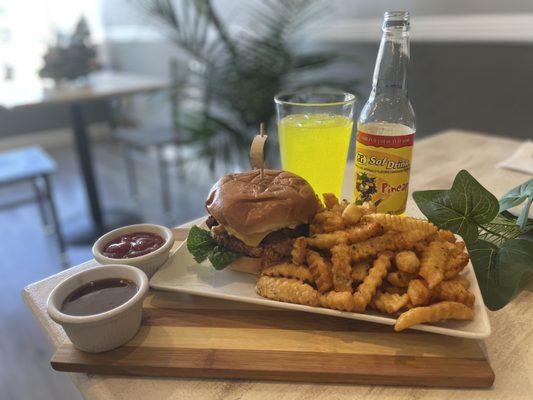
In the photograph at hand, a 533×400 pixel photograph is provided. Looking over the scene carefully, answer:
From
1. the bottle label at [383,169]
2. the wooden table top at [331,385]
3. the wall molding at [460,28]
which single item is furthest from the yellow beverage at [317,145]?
the wall molding at [460,28]

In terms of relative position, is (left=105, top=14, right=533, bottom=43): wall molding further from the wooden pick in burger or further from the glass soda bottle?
the wooden pick in burger

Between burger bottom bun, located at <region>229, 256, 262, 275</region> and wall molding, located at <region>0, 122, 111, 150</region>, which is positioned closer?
burger bottom bun, located at <region>229, 256, 262, 275</region>

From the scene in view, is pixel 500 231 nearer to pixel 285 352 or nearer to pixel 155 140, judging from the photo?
pixel 285 352

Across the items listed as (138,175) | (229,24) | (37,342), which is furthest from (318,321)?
(138,175)

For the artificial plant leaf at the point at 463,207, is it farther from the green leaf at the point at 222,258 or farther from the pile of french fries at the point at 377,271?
the green leaf at the point at 222,258

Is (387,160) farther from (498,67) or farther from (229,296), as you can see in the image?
(498,67)

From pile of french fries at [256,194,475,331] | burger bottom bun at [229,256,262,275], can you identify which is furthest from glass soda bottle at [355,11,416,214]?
burger bottom bun at [229,256,262,275]

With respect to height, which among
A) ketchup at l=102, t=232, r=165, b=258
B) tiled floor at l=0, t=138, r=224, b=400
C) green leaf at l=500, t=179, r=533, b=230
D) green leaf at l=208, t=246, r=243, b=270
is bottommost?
tiled floor at l=0, t=138, r=224, b=400

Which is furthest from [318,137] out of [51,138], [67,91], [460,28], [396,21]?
[51,138]
